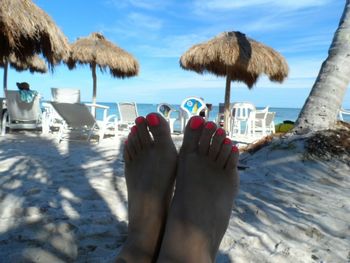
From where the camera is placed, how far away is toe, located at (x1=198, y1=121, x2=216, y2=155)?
152 cm

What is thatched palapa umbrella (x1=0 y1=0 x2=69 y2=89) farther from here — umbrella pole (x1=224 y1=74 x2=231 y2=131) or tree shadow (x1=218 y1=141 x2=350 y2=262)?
umbrella pole (x1=224 y1=74 x2=231 y2=131)

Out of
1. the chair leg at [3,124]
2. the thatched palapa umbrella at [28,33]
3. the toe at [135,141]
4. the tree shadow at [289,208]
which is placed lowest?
the chair leg at [3,124]

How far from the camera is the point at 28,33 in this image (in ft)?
12.0

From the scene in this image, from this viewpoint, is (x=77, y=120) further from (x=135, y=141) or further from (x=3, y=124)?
(x=135, y=141)

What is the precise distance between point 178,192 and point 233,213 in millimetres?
622

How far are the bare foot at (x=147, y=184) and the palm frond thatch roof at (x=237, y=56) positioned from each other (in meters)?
5.40

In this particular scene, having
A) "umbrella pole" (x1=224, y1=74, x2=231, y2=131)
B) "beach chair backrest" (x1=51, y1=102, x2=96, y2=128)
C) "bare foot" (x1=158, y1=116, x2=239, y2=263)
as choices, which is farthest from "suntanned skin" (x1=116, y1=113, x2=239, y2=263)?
"umbrella pole" (x1=224, y1=74, x2=231, y2=131)

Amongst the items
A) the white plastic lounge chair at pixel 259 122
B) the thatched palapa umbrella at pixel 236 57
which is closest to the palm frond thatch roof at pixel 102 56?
the thatched palapa umbrella at pixel 236 57

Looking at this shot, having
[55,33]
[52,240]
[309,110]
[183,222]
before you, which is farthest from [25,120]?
[183,222]

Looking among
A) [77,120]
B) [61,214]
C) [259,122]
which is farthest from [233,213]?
[259,122]

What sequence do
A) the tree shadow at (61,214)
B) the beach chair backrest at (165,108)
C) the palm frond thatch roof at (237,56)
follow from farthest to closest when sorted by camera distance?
the beach chair backrest at (165,108)
the palm frond thatch roof at (237,56)
the tree shadow at (61,214)

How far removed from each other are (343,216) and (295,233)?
1.34 feet

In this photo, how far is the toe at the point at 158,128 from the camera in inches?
63.8

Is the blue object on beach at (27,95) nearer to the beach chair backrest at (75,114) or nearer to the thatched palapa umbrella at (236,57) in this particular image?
the beach chair backrest at (75,114)
